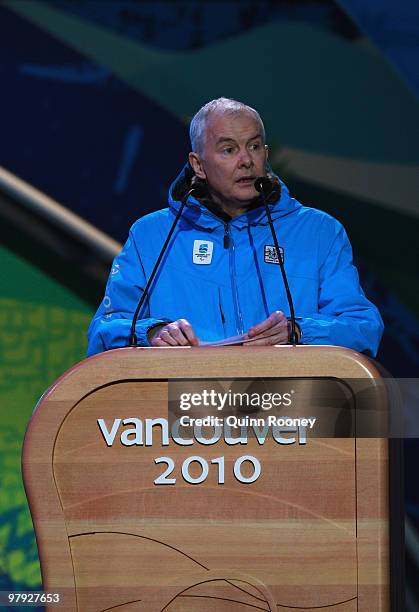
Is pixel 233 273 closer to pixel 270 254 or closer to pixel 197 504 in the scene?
pixel 270 254

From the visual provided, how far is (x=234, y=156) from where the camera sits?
2.27 metres

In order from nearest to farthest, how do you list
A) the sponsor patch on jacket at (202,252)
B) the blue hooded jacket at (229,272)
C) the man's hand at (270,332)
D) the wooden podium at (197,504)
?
the wooden podium at (197,504) → the man's hand at (270,332) → the blue hooded jacket at (229,272) → the sponsor patch on jacket at (202,252)

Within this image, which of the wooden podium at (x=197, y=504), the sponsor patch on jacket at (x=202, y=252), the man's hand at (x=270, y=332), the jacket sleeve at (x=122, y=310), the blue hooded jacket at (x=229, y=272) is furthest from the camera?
the sponsor patch on jacket at (x=202, y=252)

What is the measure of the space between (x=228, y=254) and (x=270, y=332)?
1.44 ft

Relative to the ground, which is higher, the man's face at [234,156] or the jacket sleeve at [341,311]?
the man's face at [234,156]

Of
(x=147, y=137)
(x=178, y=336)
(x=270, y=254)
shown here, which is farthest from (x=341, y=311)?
(x=147, y=137)

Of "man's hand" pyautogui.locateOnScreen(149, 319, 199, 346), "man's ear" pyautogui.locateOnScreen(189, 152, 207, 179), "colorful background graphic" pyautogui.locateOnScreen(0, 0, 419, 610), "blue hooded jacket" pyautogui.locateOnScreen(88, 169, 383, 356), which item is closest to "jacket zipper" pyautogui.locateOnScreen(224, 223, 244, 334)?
"blue hooded jacket" pyautogui.locateOnScreen(88, 169, 383, 356)

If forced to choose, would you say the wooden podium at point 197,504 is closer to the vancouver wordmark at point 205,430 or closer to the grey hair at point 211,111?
the vancouver wordmark at point 205,430

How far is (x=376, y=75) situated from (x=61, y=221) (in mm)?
976

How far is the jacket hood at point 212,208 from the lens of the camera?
2268mm

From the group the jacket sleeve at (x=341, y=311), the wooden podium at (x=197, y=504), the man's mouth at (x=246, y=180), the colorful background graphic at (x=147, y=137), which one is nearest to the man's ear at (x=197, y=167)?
the man's mouth at (x=246, y=180)

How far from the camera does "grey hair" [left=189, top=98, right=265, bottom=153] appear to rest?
90.2 inches

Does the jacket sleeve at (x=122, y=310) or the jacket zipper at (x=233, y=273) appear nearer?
the jacket sleeve at (x=122, y=310)

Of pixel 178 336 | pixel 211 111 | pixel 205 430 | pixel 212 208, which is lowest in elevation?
pixel 205 430
